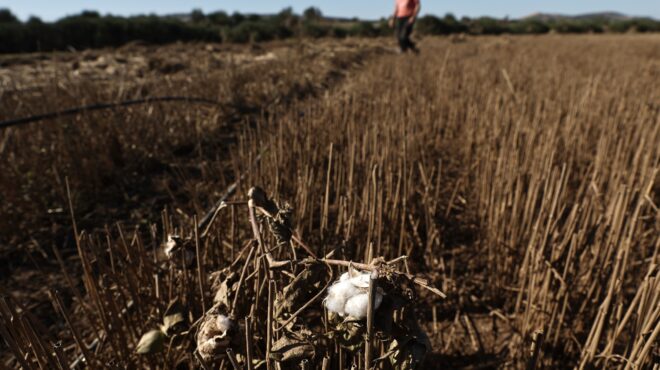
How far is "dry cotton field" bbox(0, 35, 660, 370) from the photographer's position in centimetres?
71

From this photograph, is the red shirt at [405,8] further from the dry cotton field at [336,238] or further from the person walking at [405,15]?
the dry cotton field at [336,238]

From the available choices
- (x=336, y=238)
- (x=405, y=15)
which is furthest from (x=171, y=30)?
(x=336, y=238)

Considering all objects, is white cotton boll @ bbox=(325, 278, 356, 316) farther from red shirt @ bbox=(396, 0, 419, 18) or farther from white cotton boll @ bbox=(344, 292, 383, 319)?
red shirt @ bbox=(396, 0, 419, 18)

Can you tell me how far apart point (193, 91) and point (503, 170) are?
10.7 feet

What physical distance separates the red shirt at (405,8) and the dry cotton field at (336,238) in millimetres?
3883

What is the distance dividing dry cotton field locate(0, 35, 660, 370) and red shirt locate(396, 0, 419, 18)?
3.88 meters

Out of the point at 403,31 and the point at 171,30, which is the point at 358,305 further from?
the point at 171,30

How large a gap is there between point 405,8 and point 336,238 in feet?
22.9

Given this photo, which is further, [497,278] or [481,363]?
[497,278]

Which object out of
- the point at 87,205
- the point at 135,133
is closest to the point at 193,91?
the point at 135,133

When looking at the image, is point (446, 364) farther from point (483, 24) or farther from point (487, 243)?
point (483, 24)

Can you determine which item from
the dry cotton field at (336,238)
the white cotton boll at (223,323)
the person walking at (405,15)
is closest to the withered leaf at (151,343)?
the dry cotton field at (336,238)

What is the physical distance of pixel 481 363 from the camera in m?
1.26

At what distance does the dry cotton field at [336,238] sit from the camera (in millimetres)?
711
